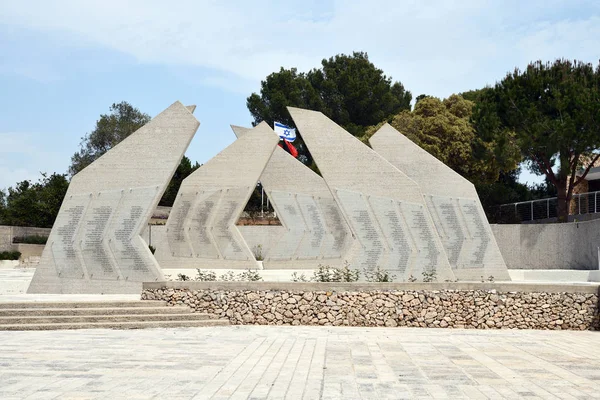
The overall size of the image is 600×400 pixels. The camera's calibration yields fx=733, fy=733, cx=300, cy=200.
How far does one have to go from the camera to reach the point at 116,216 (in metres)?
16.5

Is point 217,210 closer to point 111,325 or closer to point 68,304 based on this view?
point 68,304

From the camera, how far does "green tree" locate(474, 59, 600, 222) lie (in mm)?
28312

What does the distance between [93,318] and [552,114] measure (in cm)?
2286

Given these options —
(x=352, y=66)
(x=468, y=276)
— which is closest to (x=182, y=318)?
(x=468, y=276)

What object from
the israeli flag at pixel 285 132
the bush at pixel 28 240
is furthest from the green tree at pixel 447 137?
the bush at pixel 28 240

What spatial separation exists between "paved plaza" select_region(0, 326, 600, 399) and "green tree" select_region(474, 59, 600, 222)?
17.2 m

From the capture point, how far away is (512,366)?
9.00 metres

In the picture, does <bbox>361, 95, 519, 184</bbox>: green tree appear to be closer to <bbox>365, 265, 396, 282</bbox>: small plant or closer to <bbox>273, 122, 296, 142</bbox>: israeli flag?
<bbox>273, 122, 296, 142</bbox>: israeli flag

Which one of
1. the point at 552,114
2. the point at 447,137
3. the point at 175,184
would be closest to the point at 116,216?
the point at 552,114

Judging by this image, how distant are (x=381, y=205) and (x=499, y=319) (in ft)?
14.8

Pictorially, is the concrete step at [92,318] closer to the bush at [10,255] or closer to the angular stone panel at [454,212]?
the angular stone panel at [454,212]

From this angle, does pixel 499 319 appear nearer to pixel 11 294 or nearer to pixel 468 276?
pixel 468 276

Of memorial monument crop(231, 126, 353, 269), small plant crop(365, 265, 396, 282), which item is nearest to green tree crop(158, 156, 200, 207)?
memorial monument crop(231, 126, 353, 269)

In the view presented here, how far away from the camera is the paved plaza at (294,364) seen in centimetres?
728
